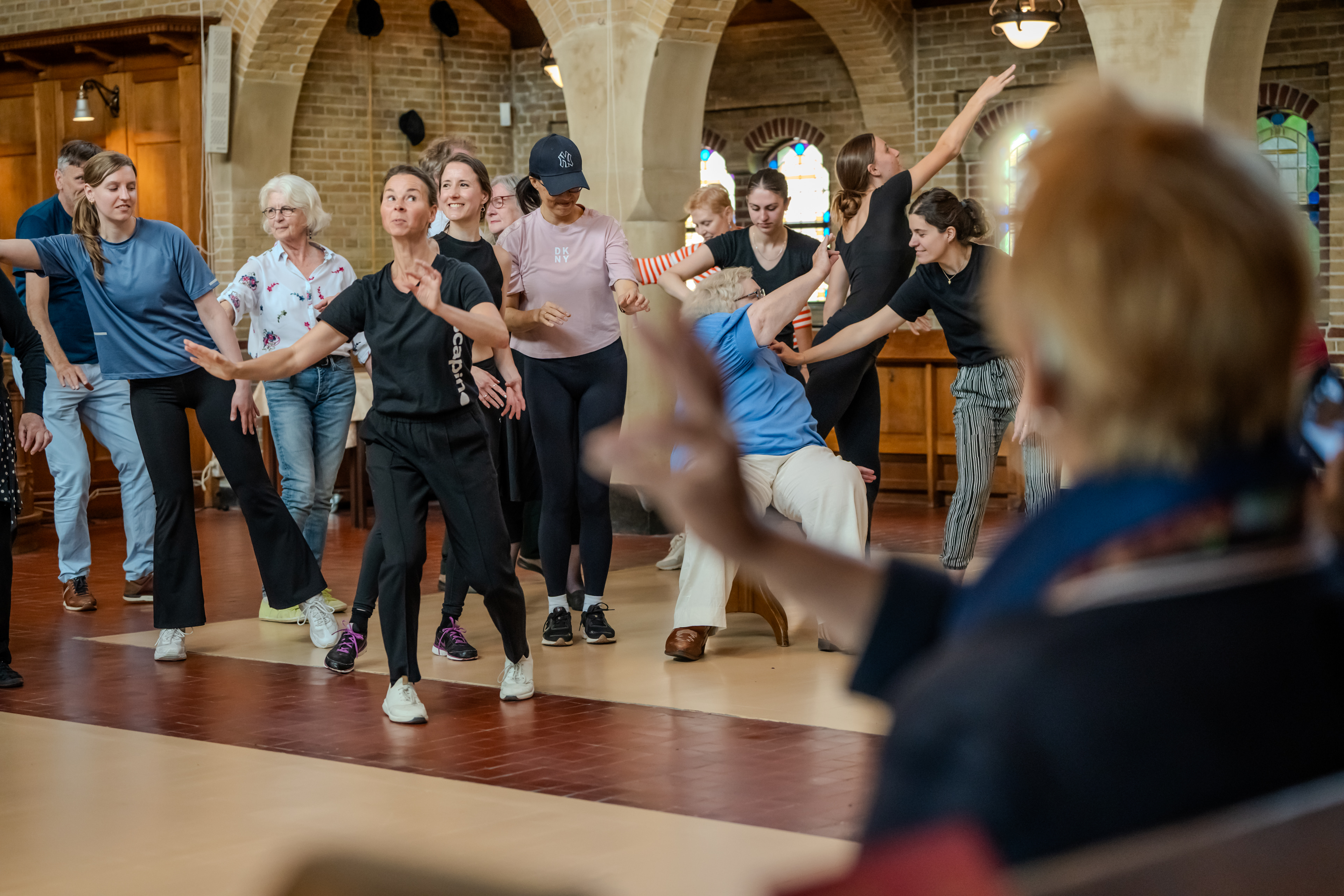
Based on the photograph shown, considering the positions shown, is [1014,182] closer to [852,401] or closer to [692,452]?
[692,452]

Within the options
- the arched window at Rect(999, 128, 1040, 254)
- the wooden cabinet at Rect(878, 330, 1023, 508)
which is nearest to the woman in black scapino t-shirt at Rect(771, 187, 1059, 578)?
the arched window at Rect(999, 128, 1040, 254)

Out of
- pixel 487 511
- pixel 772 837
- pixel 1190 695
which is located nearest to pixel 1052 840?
pixel 1190 695

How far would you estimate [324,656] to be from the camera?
5586 mm

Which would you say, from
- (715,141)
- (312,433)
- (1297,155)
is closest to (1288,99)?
(1297,155)

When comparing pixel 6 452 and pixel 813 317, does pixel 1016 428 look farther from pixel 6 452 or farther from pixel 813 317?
pixel 813 317

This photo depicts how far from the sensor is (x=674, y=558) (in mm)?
7652

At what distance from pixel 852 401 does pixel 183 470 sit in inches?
102

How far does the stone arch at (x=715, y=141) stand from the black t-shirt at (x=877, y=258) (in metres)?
9.44

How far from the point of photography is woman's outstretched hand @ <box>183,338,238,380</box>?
3971 mm

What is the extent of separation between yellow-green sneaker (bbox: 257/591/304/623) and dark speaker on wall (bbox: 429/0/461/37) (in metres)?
9.03

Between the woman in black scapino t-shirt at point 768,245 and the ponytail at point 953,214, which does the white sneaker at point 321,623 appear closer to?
the woman in black scapino t-shirt at point 768,245

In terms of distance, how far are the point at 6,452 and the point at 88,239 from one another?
0.88 meters

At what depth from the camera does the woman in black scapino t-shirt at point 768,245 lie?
20.8ft

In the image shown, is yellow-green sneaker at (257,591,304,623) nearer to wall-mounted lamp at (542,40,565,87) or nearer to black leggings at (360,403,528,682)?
black leggings at (360,403,528,682)
